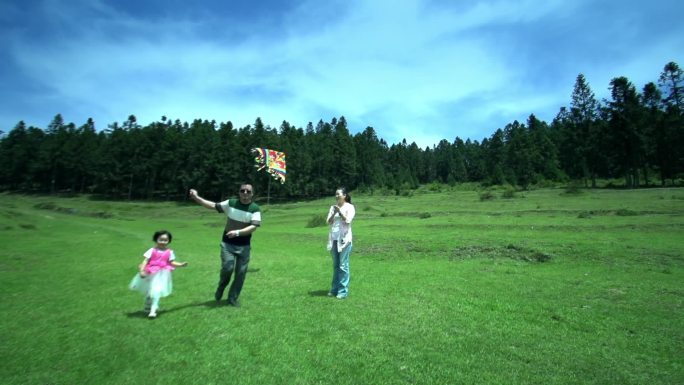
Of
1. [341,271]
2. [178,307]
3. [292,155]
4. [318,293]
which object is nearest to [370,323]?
[341,271]

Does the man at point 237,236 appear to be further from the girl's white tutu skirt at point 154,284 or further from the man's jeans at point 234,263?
the girl's white tutu skirt at point 154,284

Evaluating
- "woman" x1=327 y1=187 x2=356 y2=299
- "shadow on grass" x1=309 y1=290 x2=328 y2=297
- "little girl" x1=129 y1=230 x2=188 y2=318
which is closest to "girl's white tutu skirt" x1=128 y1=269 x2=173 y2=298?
"little girl" x1=129 y1=230 x2=188 y2=318

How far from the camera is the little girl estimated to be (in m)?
8.74

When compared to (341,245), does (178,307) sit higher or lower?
lower

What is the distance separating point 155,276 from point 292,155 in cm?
8889

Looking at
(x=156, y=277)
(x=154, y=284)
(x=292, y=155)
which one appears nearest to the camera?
(x=154, y=284)

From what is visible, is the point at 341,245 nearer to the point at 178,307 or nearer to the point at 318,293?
the point at 318,293

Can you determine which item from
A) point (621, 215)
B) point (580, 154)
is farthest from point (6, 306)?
point (580, 154)

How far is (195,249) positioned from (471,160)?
148715mm

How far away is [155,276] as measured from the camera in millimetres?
8906

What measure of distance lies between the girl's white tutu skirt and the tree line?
240 feet

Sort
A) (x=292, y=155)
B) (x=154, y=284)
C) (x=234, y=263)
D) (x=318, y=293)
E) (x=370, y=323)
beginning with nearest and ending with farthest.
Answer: (x=370, y=323), (x=154, y=284), (x=234, y=263), (x=318, y=293), (x=292, y=155)

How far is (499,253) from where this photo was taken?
18.9m

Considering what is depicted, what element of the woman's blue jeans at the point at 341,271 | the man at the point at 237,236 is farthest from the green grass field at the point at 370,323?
the man at the point at 237,236
